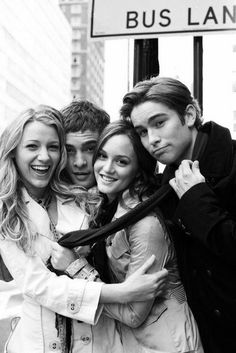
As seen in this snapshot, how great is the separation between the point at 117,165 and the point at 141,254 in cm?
51

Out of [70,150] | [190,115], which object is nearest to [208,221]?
[190,115]

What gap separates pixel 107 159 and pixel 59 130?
334 millimetres

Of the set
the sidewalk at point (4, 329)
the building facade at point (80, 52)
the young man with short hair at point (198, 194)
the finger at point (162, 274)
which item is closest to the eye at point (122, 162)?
the young man with short hair at point (198, 194)

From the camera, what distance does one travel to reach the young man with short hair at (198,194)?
5.83ft

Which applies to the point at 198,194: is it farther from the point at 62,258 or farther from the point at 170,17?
the point at 170,17

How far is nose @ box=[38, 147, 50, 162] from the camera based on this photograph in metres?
2.22

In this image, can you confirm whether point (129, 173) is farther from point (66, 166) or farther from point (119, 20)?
point (119, 20)

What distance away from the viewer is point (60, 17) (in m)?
78.5

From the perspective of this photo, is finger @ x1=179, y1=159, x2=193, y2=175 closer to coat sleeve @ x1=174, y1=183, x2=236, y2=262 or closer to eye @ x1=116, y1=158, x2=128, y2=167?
coat sleeve @ x1=174, y1=183, x2=236, y2=262

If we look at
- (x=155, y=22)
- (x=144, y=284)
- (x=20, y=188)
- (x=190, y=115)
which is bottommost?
(x=144, y=284)

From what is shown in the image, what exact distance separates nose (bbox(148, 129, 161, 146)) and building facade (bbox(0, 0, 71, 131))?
47775 millimetres

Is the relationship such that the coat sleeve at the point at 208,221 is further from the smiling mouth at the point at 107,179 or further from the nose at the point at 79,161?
the nose at the point at 79,161

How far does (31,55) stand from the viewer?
215 ft

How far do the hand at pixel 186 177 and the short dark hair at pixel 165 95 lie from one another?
0.82 feet
